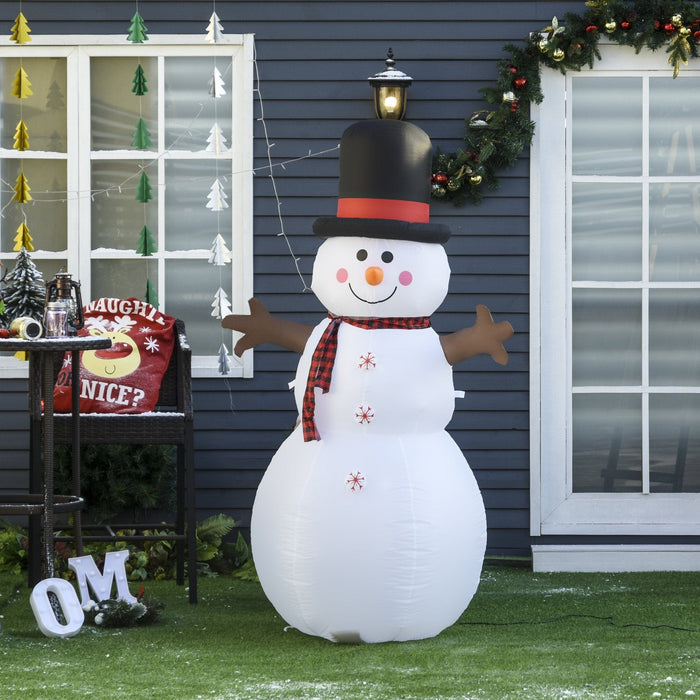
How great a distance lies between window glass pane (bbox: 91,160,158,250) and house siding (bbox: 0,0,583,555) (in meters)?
0.58

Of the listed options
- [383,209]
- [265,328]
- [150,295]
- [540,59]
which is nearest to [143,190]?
[150,295]

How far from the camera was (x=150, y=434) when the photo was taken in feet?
14.7

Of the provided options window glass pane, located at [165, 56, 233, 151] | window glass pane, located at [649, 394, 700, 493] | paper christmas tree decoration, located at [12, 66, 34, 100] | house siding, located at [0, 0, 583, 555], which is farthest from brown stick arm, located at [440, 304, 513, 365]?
paper christmas tree decoration, located at [12, 66, 34, 100]

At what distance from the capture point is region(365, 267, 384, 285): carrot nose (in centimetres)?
383

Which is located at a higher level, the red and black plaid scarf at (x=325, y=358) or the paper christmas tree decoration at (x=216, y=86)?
the paper christmas tree decoration at (x=216, y=86)

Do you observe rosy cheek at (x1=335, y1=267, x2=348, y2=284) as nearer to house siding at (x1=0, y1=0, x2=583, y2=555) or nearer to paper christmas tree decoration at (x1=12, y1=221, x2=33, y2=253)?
house siding at (x1=0, y1=0, x2=583, y2=555)

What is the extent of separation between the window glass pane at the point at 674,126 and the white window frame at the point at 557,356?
8 centimetres

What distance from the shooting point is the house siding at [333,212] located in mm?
5434

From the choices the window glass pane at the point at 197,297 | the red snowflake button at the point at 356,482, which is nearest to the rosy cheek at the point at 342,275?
the red snowflake button at the point at 356,482

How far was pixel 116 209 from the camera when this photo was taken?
5.50 meters

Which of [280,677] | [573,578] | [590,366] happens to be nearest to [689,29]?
[590,366]

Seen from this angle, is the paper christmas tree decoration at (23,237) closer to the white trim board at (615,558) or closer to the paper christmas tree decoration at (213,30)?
the paper christmas tree decoration at (213,30)

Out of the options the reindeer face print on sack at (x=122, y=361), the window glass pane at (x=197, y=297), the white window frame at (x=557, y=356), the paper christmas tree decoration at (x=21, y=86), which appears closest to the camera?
the reindeer face print on sack at (x=122, y=361)

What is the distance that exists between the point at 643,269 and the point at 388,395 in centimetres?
220
